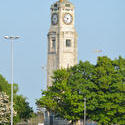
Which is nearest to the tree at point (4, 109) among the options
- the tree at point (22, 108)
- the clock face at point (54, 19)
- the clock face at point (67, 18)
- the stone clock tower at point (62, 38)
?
the tree at point (22, 108)

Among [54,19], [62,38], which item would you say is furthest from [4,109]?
[54,19]

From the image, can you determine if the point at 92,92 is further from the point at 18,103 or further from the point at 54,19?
the point at 54,19

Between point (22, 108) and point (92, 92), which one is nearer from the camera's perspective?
point (92, 92)

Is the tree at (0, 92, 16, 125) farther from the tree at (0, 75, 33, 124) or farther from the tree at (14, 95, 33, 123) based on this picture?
the tree at (14, 95, 33, 123)

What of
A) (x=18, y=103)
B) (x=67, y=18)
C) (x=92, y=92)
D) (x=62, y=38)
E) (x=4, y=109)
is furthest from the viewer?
(x=67, y=18)

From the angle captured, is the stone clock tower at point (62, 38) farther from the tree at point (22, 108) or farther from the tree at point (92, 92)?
the tree at point (92, 92)

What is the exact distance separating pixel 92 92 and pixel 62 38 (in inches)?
2509

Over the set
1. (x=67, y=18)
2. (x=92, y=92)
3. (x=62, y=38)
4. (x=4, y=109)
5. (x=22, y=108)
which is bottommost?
(x=4, y=109)

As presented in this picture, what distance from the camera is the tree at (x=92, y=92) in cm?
11319

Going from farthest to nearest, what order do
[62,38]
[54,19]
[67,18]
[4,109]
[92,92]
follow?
1. [67,18]
2. [54,19]
3. [62,38]
4. [4,109]
5. [92,92]

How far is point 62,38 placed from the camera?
17825 centimetres

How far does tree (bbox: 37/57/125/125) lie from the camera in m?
113

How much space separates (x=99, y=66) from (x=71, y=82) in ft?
15.7

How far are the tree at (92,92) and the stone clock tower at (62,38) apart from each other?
55.2 meters
